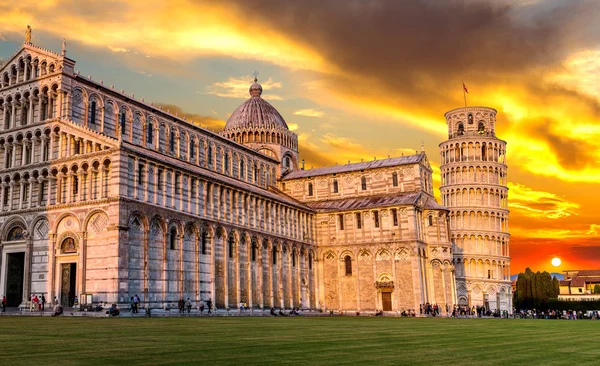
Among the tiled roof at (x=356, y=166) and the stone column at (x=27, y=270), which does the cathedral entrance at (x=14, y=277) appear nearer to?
the stone column at (x=27, y=270)

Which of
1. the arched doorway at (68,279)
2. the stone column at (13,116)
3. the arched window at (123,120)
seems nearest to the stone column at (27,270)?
the arched doorway at (68,279)

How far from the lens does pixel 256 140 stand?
8050cm

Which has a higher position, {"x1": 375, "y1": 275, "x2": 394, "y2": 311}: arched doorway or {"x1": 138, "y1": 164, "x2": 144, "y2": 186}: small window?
{"x1": 138, "y1": 164, "x2": 144, "y2": 186}: small window

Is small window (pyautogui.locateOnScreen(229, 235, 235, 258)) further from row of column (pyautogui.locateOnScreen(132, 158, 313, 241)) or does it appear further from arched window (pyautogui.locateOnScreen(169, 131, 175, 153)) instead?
arched window (pyautogui.locateOnScreen(169, 131, 175, 153))

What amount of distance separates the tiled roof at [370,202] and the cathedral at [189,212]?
0.31 m

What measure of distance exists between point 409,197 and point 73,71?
38.3 metres

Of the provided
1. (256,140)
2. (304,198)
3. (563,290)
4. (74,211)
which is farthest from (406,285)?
(563,290)

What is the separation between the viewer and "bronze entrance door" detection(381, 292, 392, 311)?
65.6 m

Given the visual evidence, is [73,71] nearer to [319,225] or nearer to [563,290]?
[319,225]

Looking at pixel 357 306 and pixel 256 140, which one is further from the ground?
pixel 256 140

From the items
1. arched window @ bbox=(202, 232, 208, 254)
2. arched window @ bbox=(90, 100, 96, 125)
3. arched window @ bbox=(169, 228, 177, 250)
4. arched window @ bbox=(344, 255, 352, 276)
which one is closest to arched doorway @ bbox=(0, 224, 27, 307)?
arched window @ bbox=(90, 100, 96, 125)

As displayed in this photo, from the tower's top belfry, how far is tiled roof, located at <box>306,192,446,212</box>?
29.5 m

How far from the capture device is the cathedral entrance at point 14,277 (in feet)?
151

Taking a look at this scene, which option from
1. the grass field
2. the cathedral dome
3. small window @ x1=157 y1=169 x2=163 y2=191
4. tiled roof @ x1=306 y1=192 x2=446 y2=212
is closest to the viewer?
the grass field
